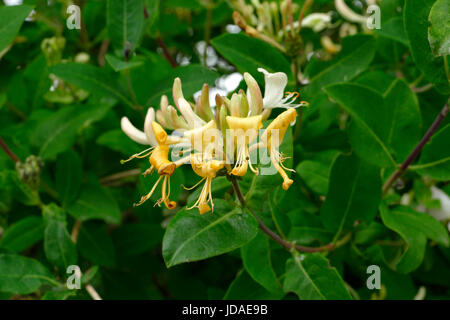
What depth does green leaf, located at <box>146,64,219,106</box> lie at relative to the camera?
1052 mm

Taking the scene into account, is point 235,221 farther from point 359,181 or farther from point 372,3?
point 372,3

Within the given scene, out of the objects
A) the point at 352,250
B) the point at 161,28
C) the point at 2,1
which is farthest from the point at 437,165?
the point at 2,1

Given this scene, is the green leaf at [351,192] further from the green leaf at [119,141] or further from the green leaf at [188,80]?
the green leaf at [119,141]

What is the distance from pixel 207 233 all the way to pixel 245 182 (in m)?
0.15

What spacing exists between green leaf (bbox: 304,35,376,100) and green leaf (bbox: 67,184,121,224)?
60cm

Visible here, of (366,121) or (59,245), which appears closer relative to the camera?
(366,121)

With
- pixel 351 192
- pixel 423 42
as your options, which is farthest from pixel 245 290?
pixel 423 42

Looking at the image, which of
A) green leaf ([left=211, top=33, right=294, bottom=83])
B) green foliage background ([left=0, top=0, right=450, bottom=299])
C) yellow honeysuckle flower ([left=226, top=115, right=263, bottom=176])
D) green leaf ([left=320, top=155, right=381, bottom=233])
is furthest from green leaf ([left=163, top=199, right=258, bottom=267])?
green leaf ([left=211, top=33, right=294, bottom=83])

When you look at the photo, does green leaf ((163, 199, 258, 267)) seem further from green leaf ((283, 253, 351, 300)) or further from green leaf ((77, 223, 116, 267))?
green leaf ((77, 223, 116, 267))

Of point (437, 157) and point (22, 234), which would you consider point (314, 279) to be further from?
point (22, 234)

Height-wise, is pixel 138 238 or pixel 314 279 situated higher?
pixel 314 279

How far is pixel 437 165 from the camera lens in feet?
3.42

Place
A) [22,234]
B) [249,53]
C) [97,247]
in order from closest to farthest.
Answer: [249,53] < [22,234] < [97,247]

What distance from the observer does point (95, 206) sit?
130 cm
